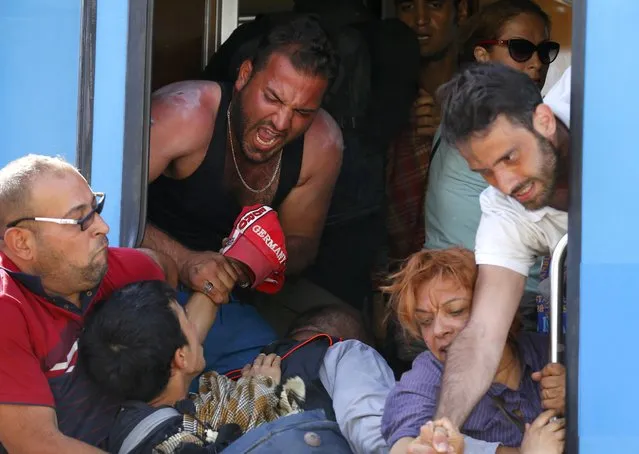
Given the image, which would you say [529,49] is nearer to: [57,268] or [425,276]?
[425,276]

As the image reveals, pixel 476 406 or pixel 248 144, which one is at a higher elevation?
pixel 248 144

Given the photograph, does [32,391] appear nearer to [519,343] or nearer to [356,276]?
[519,343]

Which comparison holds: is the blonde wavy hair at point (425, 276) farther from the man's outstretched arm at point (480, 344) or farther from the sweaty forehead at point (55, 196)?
the sweaty forehead at point (55, 196)

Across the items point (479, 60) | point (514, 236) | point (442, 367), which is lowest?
point (442, 367)

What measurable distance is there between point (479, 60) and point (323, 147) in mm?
586

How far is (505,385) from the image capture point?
9.31 ft

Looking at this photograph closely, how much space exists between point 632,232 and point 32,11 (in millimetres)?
1628

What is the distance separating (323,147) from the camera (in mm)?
3879

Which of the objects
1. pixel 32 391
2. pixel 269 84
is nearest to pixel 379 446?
pixel 32 391

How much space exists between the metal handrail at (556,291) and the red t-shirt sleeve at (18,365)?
1.07 m

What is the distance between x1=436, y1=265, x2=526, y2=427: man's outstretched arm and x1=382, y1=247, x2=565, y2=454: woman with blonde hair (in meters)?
0.06

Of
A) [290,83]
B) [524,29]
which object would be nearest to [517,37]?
[524,29]

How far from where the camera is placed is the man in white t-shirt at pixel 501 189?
Result: 263 cm

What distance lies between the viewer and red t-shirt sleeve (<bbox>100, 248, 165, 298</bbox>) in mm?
2979
